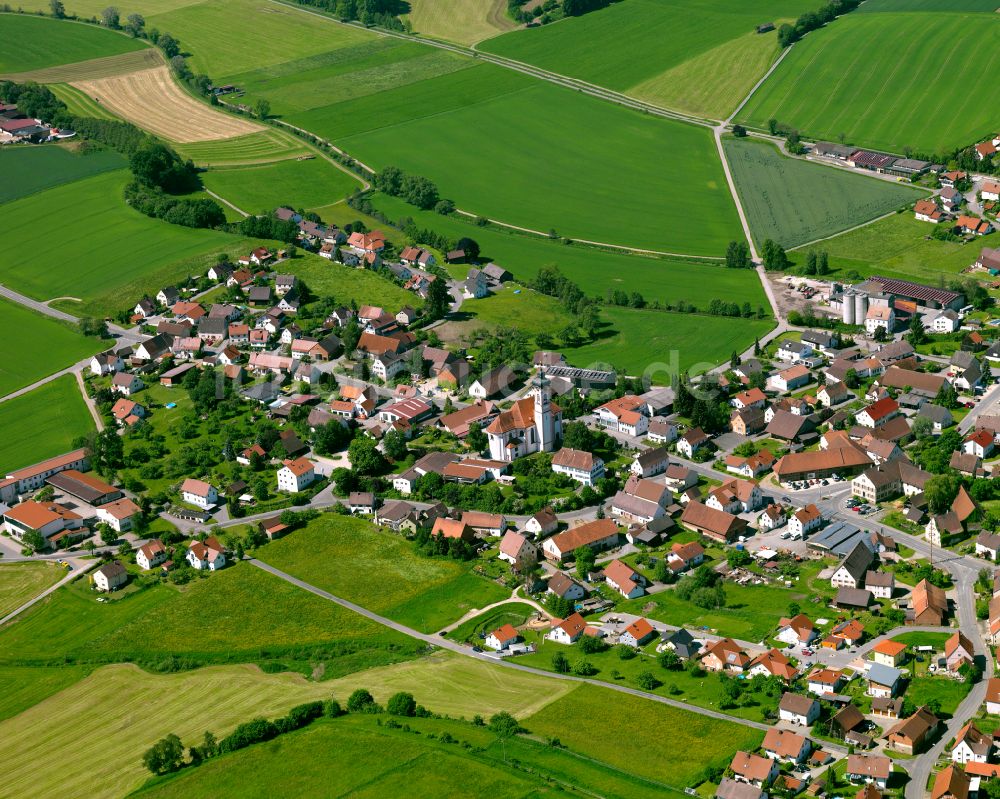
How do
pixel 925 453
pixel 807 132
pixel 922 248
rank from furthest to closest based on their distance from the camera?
pixel 807 132
pixel 922 248
pixel 925 453

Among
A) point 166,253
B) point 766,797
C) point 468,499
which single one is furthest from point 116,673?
point 166,253

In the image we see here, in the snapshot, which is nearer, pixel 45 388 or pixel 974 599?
pixel 974 599

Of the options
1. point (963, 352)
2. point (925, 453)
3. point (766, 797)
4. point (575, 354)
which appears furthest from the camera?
point (575, 354)

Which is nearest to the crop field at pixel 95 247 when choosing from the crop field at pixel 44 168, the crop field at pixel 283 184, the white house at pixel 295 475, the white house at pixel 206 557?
the crop field at pixel 44 168

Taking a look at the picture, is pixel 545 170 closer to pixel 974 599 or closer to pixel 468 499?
pixel 468 499

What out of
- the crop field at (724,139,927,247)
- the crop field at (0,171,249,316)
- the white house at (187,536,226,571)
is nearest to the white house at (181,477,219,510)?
the white house at (187,536,226,571)

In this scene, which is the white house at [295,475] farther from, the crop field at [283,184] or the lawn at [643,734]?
the crop field at [283,184]
